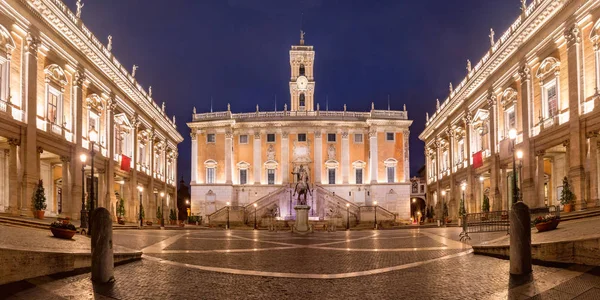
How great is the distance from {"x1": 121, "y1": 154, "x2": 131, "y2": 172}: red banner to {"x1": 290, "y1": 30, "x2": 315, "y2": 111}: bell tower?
35.3m

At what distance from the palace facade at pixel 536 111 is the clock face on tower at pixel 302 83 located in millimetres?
30183

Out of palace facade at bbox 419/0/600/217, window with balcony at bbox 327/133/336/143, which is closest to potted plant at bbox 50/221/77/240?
palace facade at bbox 419/0/600/217

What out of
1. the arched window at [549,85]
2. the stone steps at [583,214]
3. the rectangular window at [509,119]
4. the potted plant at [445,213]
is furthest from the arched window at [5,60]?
the potted plant at [445,213]

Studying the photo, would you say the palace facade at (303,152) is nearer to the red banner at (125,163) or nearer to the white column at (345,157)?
the white column at (345,157)

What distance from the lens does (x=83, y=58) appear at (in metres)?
35.1

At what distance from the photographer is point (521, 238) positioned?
939 cm

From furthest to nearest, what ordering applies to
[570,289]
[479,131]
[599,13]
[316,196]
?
[316,196] < [479,131] < [599,13] < [570,289]

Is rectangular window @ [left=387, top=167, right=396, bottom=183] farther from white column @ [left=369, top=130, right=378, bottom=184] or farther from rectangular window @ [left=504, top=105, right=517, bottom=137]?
rectangular window @ [left=504, top=105, right=517, bottom=137]

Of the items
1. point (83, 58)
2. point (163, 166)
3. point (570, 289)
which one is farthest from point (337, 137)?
point (570, 289)

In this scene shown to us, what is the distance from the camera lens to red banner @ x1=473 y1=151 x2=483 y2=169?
4228 centimetres

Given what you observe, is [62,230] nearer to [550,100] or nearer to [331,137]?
[550,100]

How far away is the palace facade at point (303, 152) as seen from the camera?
67312mm

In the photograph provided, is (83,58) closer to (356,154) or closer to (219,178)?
(219,178)

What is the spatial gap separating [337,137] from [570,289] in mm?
61436
